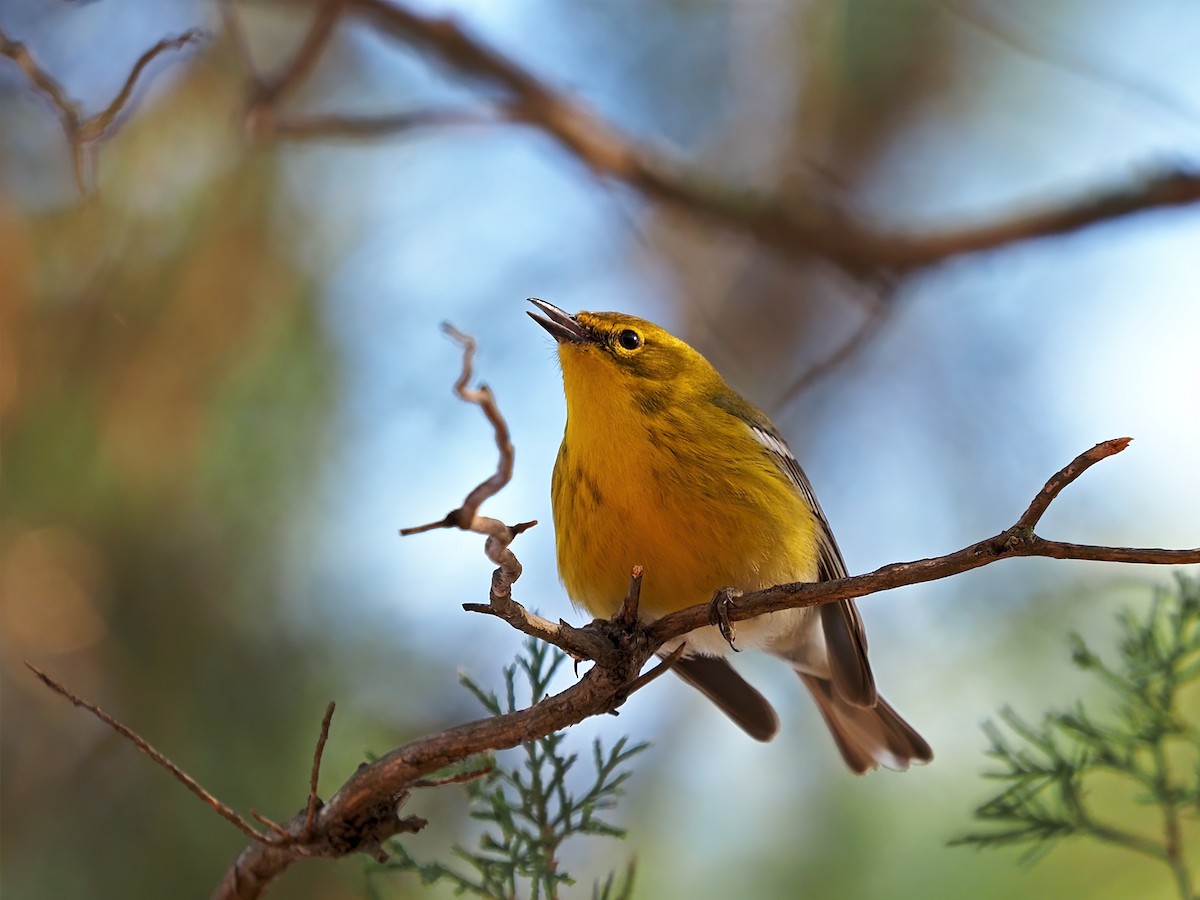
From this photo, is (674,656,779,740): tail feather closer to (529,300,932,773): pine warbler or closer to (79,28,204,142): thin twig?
(529,300,932,773): pine warbler

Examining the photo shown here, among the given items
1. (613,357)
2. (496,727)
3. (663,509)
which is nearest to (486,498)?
(496,727)

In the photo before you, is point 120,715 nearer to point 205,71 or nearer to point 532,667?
point 532,667

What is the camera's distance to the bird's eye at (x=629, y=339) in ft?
11.4

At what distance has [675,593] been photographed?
303cm

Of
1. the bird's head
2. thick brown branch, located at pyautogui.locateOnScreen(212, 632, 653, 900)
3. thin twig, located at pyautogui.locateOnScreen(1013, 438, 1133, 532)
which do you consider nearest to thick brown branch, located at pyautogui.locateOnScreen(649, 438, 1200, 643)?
thin twig, located at pyautogui.locateOnScreen(1013, 438, 1133, 532)

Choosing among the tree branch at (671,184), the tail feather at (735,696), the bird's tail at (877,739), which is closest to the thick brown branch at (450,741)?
the tail feather at (735,696)

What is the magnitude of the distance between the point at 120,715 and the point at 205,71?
7.91 ft

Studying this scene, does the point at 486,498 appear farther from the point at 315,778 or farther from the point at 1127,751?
the point at 1127,751

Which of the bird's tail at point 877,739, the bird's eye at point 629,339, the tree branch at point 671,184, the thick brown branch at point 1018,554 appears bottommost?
the thick brown branch at point 1018,554

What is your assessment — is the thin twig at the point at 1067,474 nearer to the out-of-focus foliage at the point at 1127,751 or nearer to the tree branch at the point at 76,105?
the out-of-focus foliage at the point at 1127,751

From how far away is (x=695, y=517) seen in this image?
297 centimetres

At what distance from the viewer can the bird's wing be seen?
3514 mm

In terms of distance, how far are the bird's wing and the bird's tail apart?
0.08 m

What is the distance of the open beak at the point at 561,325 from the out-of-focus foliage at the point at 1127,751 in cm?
154
